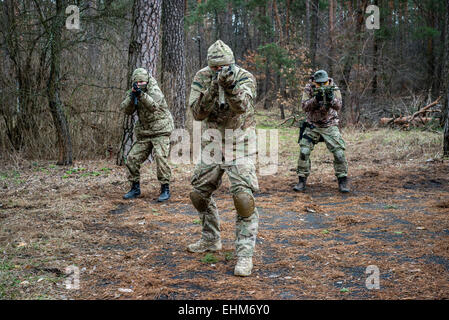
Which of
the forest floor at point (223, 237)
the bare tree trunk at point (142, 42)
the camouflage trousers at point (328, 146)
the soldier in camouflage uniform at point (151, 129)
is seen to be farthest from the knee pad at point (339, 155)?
the bare tree trunk at point (142, 42)

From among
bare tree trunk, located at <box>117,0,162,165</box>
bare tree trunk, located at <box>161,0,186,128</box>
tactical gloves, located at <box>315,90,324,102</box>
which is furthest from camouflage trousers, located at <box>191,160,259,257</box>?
bare tree trunk, located at <box>161,0,186,128</box>

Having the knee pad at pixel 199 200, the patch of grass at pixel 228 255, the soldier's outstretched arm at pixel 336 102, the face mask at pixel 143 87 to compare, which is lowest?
the patch of grass at pixel 228 255

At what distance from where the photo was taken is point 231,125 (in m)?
3.96

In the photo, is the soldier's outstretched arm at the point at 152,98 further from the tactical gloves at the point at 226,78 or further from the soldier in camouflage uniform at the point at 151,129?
the tactical gloves at the point at 226,78

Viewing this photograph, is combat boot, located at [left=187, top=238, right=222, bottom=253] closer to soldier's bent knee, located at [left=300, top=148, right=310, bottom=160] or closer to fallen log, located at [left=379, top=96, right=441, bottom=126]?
soldier's bent knee, located at [left=300, top=148, right=310, bottom=160]

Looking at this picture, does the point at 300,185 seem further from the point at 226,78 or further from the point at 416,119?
the point at 416,119

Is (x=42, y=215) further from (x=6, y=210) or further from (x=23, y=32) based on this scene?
(x=23, y=32)

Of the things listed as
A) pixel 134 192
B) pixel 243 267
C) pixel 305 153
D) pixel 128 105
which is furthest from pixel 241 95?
pixel 305 153

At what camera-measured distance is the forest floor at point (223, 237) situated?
133 inches

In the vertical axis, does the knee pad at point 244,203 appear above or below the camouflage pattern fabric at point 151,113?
below

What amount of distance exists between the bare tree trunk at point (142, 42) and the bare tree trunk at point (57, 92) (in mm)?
1224

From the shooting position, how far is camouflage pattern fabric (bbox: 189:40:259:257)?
363cm

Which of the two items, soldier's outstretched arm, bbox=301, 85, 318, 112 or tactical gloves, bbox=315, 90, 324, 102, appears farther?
soldier's outstretched arm, bbox=301, 85, 318, 112

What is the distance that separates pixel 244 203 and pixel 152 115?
3.23 metres
